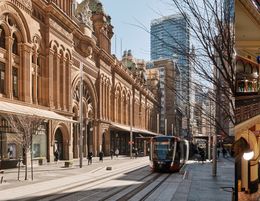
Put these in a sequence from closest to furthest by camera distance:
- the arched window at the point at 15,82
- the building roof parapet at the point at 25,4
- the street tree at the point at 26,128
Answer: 1. the street tree at the point at 26,128
2. the building roof parapet at the point at 25,4
3. the arched window at the point at 15,82

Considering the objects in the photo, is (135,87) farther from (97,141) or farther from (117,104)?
(97,141)

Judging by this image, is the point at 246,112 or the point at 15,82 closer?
the point at 246,112

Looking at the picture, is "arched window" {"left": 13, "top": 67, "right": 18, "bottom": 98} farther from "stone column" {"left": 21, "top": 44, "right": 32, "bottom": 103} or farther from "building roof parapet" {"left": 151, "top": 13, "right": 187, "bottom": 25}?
"building roof parapet" {"left": 151, "top": 13, "right": 187, "bottom": 25}

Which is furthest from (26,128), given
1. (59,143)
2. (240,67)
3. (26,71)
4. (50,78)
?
(240,67)

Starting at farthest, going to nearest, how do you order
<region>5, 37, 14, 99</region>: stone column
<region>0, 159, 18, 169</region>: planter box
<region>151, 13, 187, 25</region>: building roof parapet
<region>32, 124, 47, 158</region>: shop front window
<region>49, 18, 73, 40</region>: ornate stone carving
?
<region>49, 18, 73, 40</region>: ornate stone carving, <region>32, 124, 47, 158</region>: shop front window, <region>5, 37, 14, 99</region>: stone column, <region>0, 159, 18, 169</region>: planter box, <region>151, 13, 187, 25</region>: building roof parapet

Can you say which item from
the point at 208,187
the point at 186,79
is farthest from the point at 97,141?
the point at 186,79

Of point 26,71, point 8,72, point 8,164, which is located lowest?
point 8,164

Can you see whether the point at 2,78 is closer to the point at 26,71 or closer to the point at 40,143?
the point at 26,71

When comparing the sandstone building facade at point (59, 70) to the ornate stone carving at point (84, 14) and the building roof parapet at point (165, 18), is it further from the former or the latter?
the building roof parapet at point (165, 18)

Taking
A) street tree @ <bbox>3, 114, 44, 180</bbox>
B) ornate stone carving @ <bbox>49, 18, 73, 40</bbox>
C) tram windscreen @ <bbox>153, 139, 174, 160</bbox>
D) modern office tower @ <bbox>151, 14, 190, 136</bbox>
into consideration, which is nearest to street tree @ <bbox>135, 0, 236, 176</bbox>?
modern office tower @ <bbox>151, 14, 190, 136</bbox>

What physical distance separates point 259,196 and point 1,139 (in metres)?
34.6

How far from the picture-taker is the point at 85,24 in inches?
2404

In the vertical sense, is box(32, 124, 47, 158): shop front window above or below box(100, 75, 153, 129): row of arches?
below

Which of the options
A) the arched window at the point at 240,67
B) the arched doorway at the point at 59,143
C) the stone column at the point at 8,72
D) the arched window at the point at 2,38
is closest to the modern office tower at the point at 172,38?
the arched window at the point at 240,67
